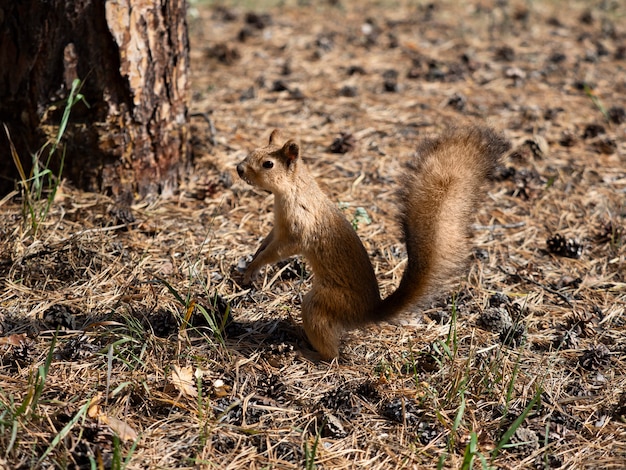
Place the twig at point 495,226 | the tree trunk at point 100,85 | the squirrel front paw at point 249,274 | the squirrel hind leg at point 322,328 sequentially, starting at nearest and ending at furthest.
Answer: the squirrel hind leg at point 322,328 < the squirrel front paw at point 249,274 < the tree trunk at point 100,85 < the twig at point 495,226

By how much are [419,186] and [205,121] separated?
89.6 inches

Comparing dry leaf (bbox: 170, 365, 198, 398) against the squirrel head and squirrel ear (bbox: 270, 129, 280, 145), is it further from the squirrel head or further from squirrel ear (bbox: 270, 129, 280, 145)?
squirrel ear (bbox: 270, 129, 280, 145)

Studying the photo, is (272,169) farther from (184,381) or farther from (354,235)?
(184,381)

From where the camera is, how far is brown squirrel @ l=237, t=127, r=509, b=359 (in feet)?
8.96

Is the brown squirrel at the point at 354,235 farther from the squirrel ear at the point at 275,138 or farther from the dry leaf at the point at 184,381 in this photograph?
the dry leaf at the point at 184,381

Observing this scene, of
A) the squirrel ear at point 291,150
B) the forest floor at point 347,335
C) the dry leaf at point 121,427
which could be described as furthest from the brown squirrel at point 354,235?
the dry leaf at point 121,427

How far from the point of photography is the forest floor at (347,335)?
2375mm

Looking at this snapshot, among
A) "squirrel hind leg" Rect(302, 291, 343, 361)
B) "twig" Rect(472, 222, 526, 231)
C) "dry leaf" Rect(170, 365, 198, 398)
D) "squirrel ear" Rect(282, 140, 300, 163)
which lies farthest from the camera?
"twig" Rect(472, 222, 526, 231)

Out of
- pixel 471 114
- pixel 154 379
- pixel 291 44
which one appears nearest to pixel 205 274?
pixel 154 379

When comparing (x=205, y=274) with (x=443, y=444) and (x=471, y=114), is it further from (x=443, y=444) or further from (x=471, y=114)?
(x=471, y=114)

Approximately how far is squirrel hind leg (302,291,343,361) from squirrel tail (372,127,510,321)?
19 cm

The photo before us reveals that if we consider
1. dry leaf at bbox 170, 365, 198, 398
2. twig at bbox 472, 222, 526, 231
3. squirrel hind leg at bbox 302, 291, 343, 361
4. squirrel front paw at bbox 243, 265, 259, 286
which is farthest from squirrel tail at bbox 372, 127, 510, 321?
twig at bbox 472, 222, 526, 231

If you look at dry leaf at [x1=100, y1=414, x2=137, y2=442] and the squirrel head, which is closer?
dry leaf at [x1=100, y1=414, x2=137, y2=442]

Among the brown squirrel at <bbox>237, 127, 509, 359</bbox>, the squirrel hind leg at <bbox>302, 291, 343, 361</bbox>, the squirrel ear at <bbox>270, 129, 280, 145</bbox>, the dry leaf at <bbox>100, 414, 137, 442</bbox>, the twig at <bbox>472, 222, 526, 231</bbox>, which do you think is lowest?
the dry leaf at <bbox>100, 414, 137, 442</bbox>
